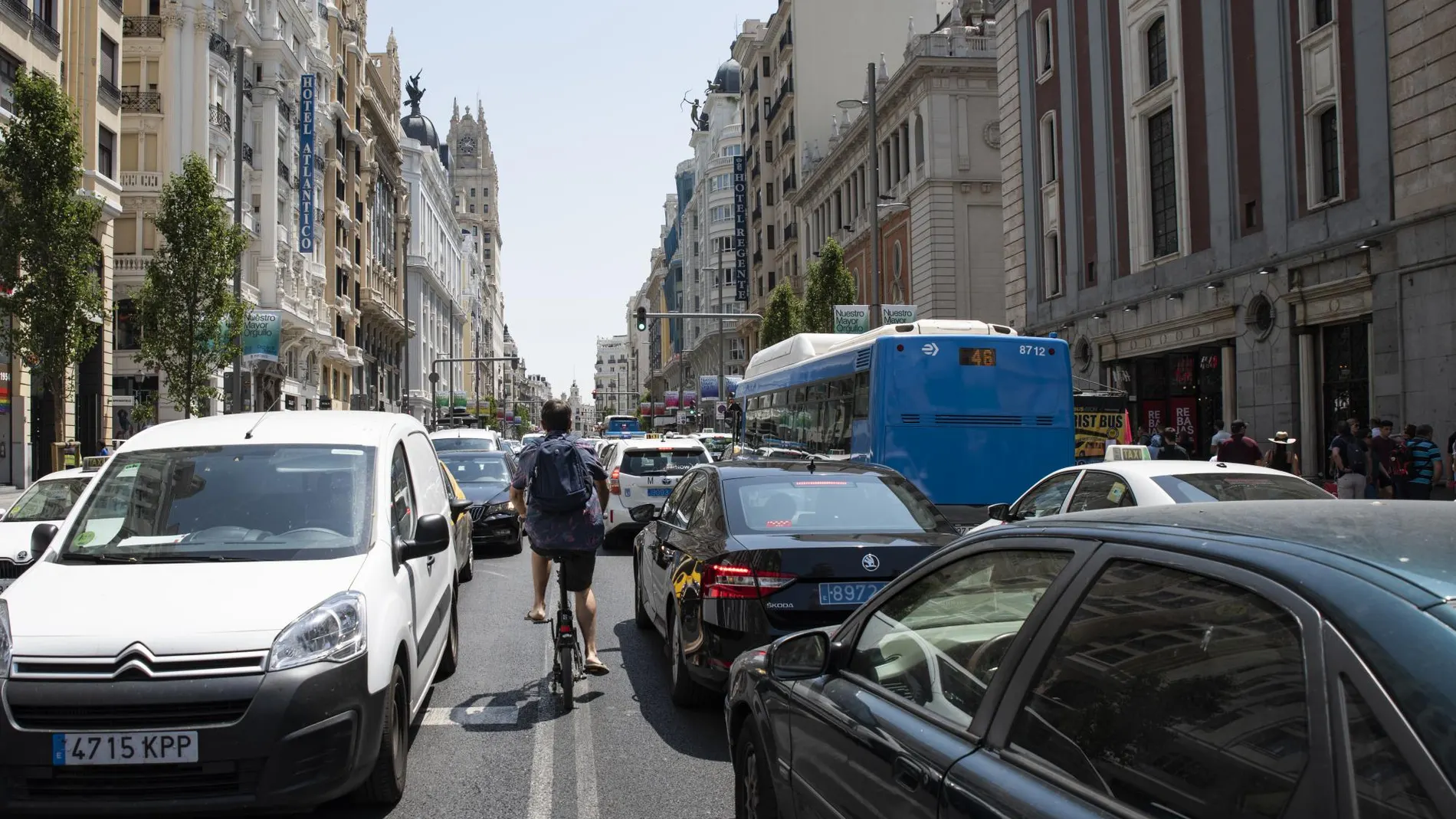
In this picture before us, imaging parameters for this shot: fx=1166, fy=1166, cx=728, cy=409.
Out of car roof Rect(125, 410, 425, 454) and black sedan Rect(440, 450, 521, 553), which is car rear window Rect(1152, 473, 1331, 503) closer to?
car roof Rect(125, 410, 425, 454)

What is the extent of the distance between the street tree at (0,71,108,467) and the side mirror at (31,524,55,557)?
16.3 m

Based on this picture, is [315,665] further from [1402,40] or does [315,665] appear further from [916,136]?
[916,136]

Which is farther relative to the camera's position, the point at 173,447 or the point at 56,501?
the point at 56,501

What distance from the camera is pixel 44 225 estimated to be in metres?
19.4

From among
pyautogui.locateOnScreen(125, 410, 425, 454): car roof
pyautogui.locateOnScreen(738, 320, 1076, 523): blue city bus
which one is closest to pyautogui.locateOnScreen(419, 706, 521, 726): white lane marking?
pyautogui.locateOnScreen(125, 410, 425, 454): car roof

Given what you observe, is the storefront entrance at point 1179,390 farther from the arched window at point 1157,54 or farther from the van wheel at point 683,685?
the van wheel at point 683,685

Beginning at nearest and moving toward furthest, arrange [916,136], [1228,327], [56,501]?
[56,501], [1228,327], [916,136]

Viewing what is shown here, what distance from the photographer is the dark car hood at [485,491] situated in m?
16.3

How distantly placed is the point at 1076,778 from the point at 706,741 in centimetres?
429

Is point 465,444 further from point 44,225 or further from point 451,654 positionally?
point 451,654

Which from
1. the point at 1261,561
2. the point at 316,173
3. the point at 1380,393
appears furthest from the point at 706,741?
the point at 316,173

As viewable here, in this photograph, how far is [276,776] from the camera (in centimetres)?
434

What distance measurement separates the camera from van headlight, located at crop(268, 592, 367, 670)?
14.7 feet

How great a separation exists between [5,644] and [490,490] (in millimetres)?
12673
